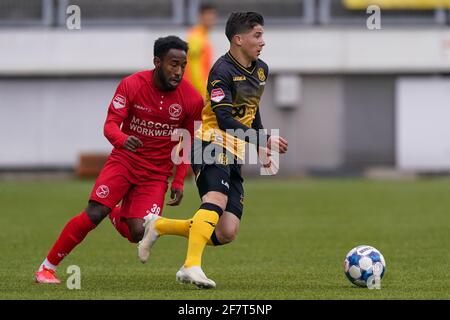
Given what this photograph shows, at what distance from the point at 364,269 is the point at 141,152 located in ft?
6.69

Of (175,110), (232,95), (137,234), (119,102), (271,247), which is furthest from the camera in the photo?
(271,247)

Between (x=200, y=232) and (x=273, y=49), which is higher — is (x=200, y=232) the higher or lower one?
the lower one

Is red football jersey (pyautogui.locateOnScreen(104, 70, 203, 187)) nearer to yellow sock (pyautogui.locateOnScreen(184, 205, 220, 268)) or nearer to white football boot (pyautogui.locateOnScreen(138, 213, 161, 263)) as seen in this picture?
white football boot (pyautogui.locateOnScreen(138, 213, 161, 263))

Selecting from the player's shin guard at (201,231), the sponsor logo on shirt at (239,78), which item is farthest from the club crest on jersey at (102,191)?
the sponsor logo on shirt at (239,78)

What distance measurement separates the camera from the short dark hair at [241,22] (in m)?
9.07

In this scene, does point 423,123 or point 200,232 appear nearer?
point 200,232

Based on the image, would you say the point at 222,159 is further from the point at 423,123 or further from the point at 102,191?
the point at 423,123

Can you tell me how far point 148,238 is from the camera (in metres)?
8.95

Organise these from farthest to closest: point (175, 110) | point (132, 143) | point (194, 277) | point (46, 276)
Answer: point (175, 110)
point (46, 276)
point (132, 143)
point (194, 277)

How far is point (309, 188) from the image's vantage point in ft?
70.7

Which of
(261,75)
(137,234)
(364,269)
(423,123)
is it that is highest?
(423,123)

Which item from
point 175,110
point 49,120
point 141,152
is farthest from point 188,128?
point 49,120

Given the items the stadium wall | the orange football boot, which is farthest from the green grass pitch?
the stadium wall

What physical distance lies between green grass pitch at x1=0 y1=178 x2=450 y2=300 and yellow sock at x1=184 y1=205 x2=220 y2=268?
263mm
